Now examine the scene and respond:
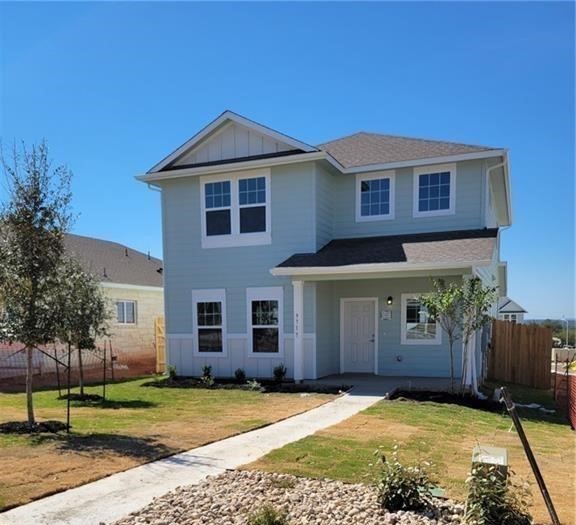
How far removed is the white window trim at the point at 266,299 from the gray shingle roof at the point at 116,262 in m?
7.83

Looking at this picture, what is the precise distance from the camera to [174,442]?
23.4ft

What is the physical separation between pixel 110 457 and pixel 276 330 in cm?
798

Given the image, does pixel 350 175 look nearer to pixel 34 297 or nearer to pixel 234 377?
pixel 234 377

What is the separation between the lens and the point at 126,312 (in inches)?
821

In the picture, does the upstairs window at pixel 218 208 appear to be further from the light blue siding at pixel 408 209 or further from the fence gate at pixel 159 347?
the fence gate at pixel 159 347

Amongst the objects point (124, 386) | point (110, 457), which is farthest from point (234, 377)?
point (110, 457)

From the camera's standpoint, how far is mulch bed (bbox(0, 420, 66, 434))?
7.85m

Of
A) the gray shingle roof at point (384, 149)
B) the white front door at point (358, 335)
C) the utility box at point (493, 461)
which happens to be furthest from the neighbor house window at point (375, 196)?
the utility box at point (493, 461)

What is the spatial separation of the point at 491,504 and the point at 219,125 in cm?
1307

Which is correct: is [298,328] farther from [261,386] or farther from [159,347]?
[159,347]

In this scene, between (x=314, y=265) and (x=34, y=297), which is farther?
(x=314, y=265)

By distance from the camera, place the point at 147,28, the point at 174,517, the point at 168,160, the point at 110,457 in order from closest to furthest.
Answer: the point at 174,517, the point at 110,457, the point at 147,28, the point at 168,160

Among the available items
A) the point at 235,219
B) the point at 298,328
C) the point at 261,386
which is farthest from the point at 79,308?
the point at 298,328

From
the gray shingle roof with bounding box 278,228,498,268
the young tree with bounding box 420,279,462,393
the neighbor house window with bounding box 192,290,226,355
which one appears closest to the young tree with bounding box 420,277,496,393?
the young tree with bounding box 420,279,462,393
